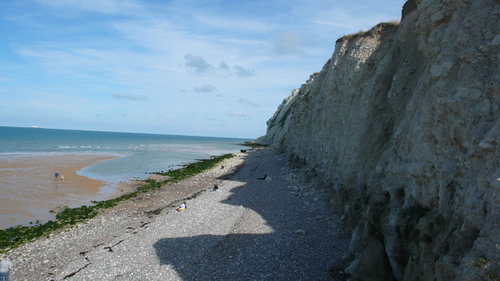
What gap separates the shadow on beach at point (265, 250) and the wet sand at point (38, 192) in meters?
12.6

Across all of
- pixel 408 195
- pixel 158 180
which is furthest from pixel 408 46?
pixel 158 180

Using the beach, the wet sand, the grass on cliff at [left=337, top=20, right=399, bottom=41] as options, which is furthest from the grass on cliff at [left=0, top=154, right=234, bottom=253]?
the grass on cliff at [left=337, top=20, right=399, bottom=41]

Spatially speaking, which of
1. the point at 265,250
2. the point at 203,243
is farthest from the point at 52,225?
the point at 265,250

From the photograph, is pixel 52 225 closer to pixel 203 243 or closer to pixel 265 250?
pixel 203 243

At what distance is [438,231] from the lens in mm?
7047

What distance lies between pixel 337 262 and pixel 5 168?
43.5 meters

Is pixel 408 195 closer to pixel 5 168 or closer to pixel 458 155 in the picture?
pixel 458 155

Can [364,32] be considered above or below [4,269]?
above

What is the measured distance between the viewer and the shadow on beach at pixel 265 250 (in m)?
11.6

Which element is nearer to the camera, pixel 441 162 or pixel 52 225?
pixel 441 162

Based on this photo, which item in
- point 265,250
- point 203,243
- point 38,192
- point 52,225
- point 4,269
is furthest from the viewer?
point 38,192

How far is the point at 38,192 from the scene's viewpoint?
1080 inches

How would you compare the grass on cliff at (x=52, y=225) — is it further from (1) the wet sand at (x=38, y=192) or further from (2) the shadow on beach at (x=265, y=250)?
(2) the shadow on beach at (x=265, y=250)

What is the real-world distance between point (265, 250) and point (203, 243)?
122 inches
